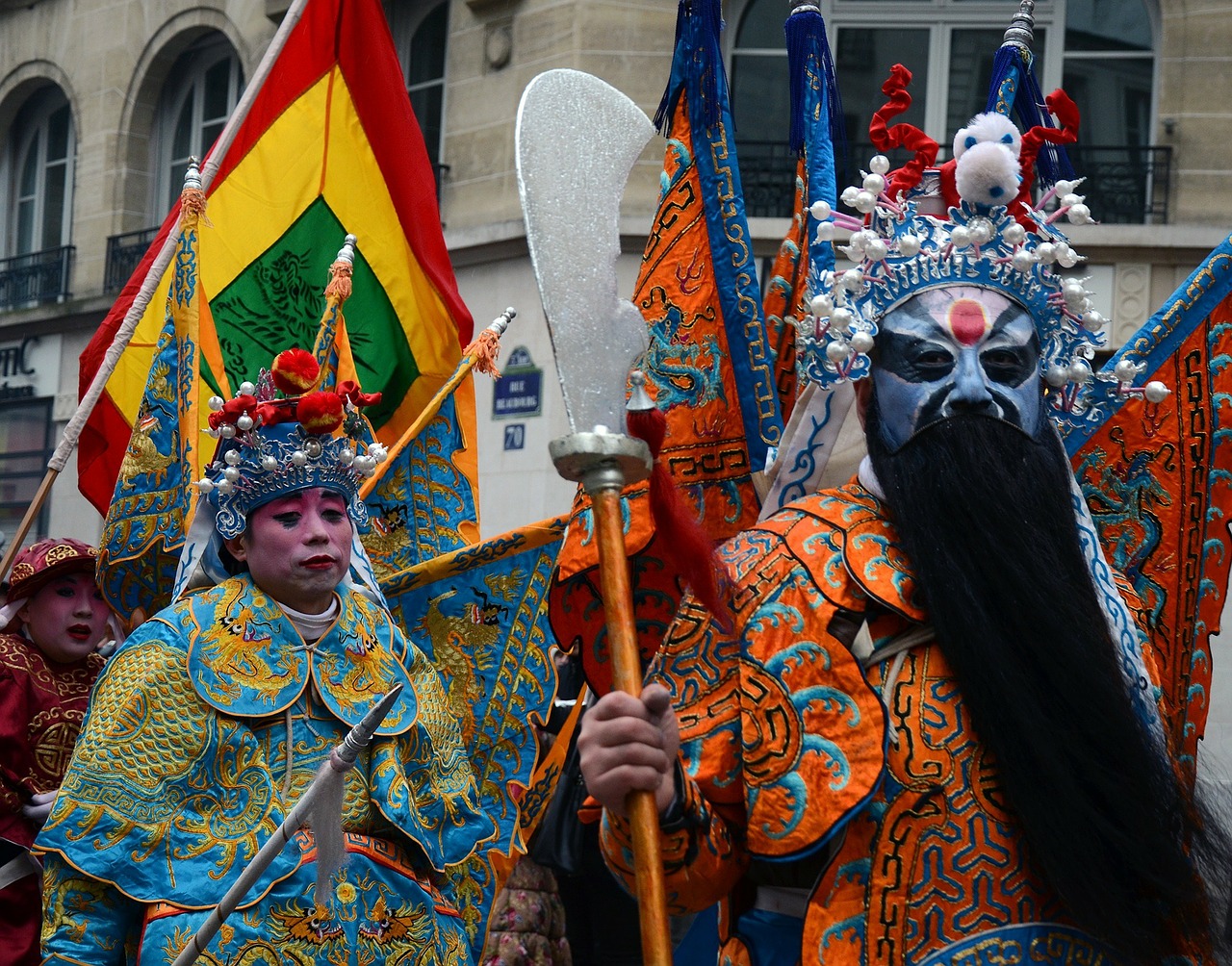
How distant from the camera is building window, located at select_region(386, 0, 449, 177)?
12.8 m

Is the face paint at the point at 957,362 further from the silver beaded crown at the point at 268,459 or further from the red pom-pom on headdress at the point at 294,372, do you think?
the red pom-pom on headdress at the point at 294,372

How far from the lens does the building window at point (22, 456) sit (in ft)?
51.6

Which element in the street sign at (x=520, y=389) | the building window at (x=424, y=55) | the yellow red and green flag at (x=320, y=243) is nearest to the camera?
the yellow red and green flag at (x=320, y=243)

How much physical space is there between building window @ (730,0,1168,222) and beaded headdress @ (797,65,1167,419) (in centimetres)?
827

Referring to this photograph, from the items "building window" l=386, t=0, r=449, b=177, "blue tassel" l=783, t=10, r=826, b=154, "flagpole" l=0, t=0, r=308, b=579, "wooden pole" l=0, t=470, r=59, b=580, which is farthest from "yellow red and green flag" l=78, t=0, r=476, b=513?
"building window" l=386, t=0, r=449, b=177

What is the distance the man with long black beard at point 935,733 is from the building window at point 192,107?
41.2 ft

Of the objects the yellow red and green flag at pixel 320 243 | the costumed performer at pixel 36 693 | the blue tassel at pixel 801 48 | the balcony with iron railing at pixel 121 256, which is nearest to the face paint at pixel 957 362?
the blue tassel at pixel 801 48

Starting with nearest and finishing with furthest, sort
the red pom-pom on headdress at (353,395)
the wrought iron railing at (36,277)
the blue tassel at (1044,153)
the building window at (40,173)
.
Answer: the blue tassel at (1044,153) → the red pom-pom on headdress at (353,395) → the wrought iron railing at (36,277) → the building window at (40,173)

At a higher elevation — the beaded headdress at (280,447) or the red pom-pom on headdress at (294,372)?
the red pom-pom on headdress at (294,372)

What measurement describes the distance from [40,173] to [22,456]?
2742 mm

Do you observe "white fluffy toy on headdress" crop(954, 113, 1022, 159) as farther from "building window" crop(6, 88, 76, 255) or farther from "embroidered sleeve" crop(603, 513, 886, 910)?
"building window" crop(6, 88, 76, 255)

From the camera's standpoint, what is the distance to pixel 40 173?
16531 millimetres

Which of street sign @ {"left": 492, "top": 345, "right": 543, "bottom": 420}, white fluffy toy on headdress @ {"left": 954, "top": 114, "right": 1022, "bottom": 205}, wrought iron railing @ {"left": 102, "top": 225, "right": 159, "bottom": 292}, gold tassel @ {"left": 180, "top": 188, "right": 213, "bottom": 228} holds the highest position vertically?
wrought iron railing @ {"left": 102, "top": 225, "right": 159, "bottom": 292}

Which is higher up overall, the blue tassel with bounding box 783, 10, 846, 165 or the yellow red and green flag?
the yellow red and green flag
